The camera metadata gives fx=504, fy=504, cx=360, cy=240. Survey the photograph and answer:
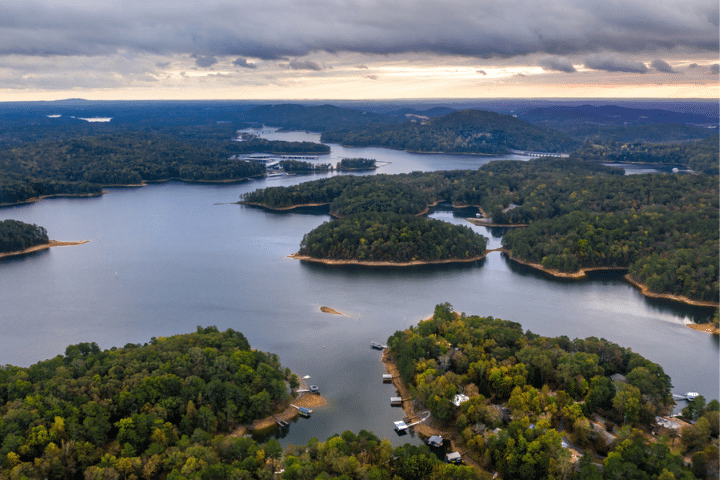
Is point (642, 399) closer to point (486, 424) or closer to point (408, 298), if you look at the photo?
point (486, 424)

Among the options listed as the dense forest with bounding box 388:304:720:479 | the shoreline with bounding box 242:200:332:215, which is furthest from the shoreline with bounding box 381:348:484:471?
the shoreline with bounding box 242:200:332:215

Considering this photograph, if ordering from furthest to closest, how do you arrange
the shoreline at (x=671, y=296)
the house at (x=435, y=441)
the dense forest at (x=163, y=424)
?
the shoreline at (x=671, y=296) → the house at (x=435, y=441) → the dense forest at (x=163, y=424)

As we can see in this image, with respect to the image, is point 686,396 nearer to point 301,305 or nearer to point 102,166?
point 301,305

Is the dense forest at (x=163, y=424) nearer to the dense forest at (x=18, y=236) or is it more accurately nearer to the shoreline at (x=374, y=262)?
the shoreline at (x=374, y=262)

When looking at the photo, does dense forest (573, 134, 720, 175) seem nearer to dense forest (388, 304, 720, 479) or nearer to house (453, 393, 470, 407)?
dense forest (388, 304, 720, 479)

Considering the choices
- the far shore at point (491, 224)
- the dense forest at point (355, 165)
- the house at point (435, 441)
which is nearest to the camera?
the house at point (435, 441)

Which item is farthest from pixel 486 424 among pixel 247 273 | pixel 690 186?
pixel 690 186

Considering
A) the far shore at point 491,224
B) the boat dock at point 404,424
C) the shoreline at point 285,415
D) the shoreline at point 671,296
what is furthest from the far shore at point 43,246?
the shoreline at point 671,296

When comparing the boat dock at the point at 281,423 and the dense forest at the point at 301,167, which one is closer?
the boat dock at the point at 281,423
